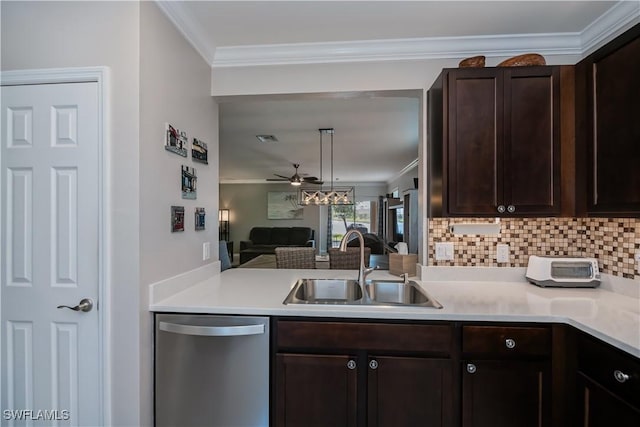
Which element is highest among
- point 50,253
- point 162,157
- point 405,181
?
point 405,181

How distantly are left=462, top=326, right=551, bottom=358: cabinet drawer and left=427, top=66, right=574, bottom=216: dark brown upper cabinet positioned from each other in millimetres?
633

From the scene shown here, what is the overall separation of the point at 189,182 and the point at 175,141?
26 centimetres

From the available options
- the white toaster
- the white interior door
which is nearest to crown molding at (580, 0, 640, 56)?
the white toaster

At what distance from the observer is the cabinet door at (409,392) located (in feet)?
4.74

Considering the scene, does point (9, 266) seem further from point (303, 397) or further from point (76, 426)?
point (303, 397)

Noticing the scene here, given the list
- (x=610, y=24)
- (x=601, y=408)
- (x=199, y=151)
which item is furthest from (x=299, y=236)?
(x=601, y=408)

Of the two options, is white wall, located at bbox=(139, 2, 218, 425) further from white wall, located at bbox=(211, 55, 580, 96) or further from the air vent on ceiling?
the air vent on ceiling

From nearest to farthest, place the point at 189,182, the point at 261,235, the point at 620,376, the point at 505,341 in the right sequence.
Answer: the point at 620,376
the point at 505,341
the point at 189,182
the point at 261,235

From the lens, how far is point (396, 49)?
205cm

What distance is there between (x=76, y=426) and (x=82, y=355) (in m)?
0.34

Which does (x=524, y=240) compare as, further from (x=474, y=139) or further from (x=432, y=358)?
(x=432, y=358)

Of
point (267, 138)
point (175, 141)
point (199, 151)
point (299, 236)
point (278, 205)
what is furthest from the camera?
point (278, 205)

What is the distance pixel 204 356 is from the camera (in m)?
1.52

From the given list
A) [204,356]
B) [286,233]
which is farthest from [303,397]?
[286,233]
